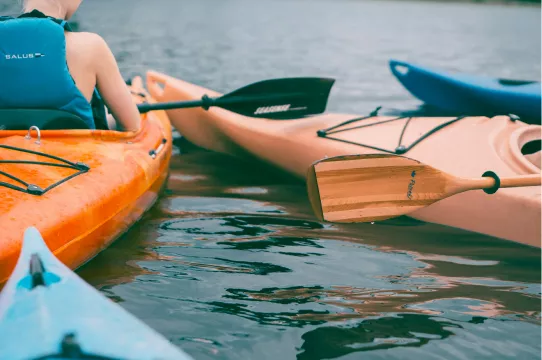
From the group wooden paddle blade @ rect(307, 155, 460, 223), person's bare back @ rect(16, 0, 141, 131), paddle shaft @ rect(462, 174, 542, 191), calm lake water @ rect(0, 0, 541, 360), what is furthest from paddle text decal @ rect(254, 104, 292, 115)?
paddle shaft @ rect(462, 174, 542, 191)

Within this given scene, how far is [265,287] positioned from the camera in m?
2.74

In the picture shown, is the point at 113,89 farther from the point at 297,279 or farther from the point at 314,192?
the point at 297,279

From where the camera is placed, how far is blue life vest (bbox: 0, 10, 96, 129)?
2768mm

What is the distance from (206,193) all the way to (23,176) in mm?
1721

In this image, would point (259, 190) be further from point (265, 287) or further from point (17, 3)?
point (17, 3)

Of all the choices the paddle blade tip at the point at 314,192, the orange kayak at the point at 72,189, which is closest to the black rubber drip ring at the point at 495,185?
the paddle blade tip at the point at 314,192

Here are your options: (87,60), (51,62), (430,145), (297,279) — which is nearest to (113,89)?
(87,60)

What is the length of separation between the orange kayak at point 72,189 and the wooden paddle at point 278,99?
117 centimetres

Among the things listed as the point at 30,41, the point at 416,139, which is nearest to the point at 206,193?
the point at 416,139

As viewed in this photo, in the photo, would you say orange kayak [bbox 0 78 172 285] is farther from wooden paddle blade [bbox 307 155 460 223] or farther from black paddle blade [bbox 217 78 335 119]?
black paddle blade [bbox 217 78 335 119]

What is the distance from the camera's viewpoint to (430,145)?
12.7 ft

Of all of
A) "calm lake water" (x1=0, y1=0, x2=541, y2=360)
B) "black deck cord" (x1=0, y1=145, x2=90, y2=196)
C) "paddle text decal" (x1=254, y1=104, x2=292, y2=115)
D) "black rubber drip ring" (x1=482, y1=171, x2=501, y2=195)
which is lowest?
"calm lake water" (x1=0, y1=0, x2=541, y2=360)

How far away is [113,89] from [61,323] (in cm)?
193

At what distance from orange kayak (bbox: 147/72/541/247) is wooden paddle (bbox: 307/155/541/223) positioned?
11.7 inches
